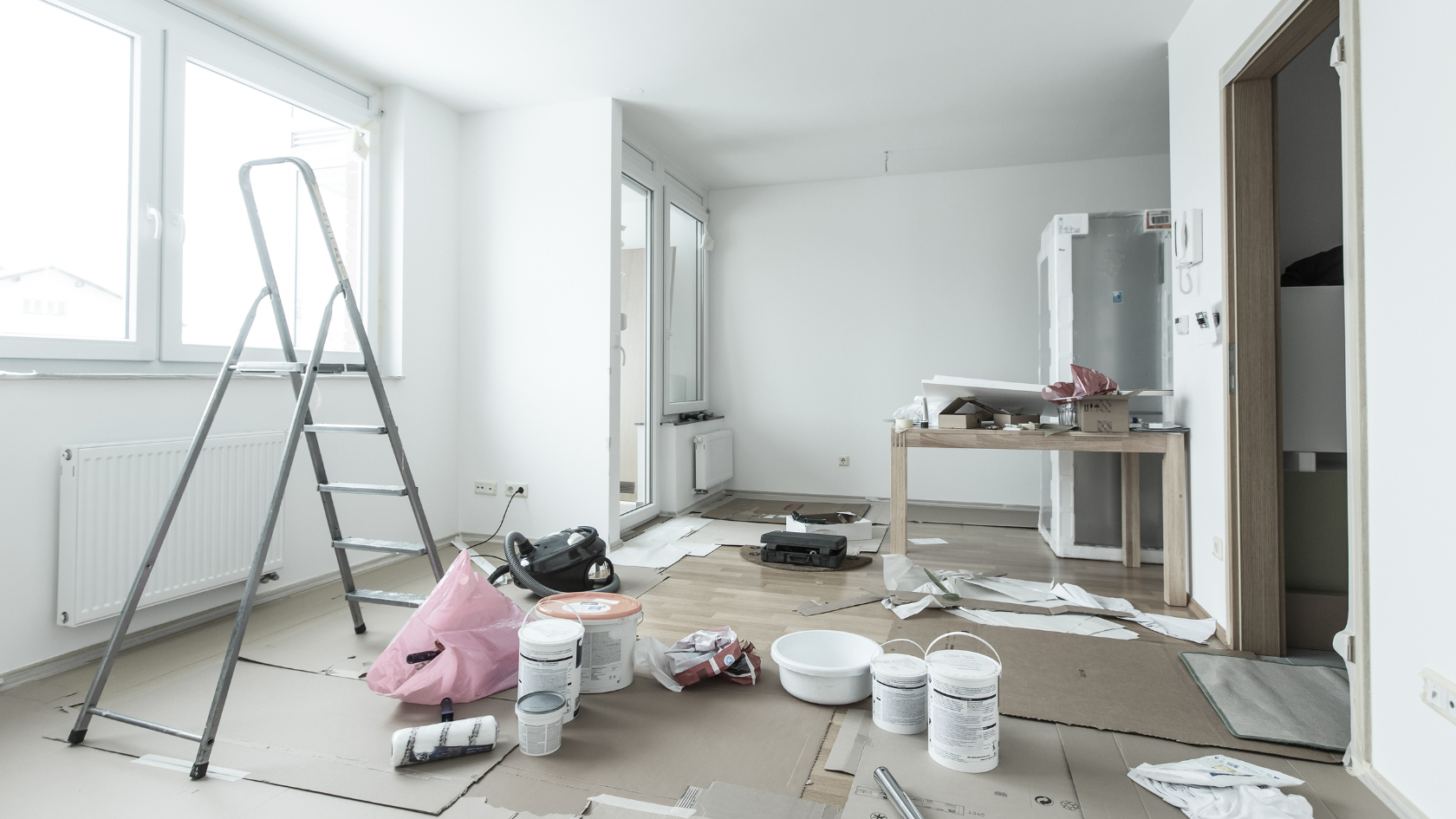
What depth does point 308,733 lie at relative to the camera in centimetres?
178

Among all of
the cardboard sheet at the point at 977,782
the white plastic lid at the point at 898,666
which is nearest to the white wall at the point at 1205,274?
the cardboard sheet at the point at 977,782

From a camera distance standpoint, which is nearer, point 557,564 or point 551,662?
point 551,662

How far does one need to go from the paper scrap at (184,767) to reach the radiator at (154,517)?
34.4 inches

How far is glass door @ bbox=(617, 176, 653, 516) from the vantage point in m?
4.70

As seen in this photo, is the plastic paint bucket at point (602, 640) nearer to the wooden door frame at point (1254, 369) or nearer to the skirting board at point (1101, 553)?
the wooden door frame at point (1254, 369)

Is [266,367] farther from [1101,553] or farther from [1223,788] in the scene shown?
[1101,553]

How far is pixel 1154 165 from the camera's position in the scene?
4801 millimetres

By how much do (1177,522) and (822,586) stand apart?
1.48 m

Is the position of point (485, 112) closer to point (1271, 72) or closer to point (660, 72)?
point (660, 72)

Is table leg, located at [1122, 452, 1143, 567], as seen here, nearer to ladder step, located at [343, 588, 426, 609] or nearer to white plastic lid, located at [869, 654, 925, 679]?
white plastic lid, located at [869, 654, 925, 679]

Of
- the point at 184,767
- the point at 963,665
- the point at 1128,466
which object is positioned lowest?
the point at 184,767

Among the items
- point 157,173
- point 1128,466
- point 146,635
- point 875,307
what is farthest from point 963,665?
point 875,307

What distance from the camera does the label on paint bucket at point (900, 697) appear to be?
5.67ft

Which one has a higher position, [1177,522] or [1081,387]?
[1081,387]
